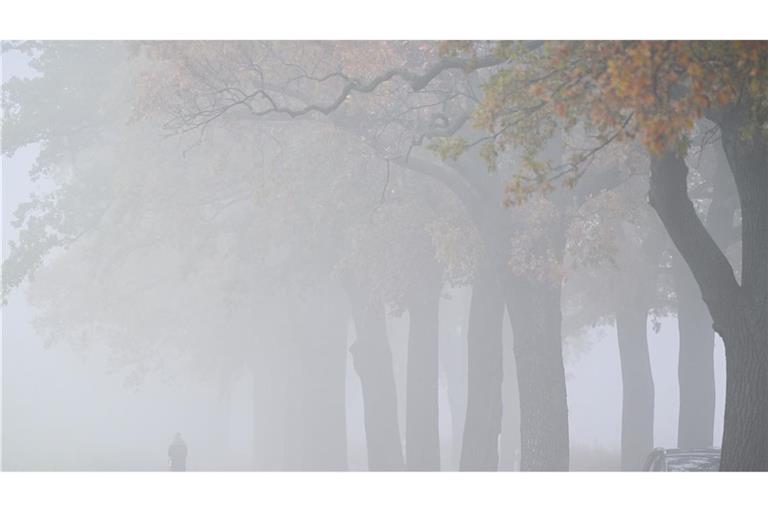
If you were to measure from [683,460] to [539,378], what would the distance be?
2.82 metres

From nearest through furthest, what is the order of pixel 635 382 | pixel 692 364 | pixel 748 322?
pixel 748 322 < pixel 692 364 < pixel 635 382

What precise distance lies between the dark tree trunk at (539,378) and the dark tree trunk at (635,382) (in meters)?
13.2

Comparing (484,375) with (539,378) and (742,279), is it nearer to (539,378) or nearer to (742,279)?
(539,378)

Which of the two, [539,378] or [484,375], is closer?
[539,378]

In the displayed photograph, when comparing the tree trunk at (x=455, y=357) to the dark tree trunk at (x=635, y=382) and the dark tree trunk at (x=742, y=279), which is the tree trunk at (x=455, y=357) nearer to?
the dark tree trunk at (x=635, y=382)

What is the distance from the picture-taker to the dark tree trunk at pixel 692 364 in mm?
31281

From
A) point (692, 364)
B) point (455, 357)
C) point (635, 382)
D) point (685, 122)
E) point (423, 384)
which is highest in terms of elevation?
point (455, 357)

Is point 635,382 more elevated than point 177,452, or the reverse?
point 635,382

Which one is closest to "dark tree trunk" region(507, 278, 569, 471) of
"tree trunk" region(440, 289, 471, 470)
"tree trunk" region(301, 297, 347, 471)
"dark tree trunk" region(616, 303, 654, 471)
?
"dark tree trunk" region(616, 303, 654, 471)

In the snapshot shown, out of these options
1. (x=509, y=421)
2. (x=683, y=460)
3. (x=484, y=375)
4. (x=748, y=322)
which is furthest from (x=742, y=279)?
(x=509, y=421)

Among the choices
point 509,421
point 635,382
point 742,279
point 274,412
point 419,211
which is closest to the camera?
point 742,279

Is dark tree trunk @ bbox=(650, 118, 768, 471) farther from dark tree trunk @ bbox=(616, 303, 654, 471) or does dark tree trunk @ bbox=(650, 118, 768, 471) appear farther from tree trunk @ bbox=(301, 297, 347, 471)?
tree trunk @ bbox=(301, 297, 347, 471)

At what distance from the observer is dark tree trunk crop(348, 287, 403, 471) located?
3288 centimetres

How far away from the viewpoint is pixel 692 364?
104 feet
